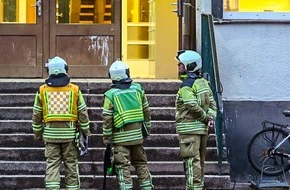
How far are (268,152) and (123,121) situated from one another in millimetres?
2974

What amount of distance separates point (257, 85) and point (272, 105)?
1.22 ft

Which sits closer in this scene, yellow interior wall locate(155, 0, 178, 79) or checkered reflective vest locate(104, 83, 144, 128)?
checkered reflective vest locate(104, 83, 144, 128)

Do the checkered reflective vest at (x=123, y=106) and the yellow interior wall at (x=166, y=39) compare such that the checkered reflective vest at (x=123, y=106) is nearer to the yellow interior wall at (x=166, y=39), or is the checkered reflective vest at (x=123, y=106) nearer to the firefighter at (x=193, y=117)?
the firefighter at (x=193, y=117)

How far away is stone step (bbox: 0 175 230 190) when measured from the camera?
1104cm

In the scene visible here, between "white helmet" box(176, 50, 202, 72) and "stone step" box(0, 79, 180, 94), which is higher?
"white helmet" box(176, 50, 202, 72)

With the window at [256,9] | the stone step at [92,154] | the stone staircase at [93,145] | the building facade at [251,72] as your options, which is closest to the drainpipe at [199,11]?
the window at [256,9]

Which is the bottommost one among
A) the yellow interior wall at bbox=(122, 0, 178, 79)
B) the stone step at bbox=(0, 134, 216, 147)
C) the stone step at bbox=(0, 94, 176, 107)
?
the stone step at bbox=(0, 134, 216, 147)

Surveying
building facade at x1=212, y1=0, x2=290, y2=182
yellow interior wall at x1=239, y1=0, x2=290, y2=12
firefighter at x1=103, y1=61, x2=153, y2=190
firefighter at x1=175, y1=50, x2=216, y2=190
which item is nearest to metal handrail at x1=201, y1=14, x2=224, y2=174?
building facade at x1=212, y1=0, x2=290, y2=182

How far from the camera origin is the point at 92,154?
11.5 metres

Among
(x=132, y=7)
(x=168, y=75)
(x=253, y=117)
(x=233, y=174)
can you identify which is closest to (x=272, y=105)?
(x=253, y=117)

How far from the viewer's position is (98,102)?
40.7ft

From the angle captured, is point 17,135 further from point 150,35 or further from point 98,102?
point 150,35

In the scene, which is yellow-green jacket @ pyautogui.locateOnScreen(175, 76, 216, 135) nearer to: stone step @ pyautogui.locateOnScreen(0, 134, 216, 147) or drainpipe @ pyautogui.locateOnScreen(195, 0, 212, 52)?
stone step @ pyautogui.locateOnScreen(0, 134, 216, 147)

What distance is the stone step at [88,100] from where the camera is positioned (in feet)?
40.7
